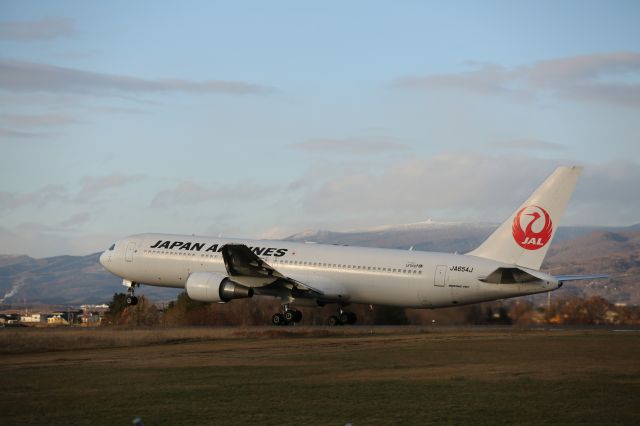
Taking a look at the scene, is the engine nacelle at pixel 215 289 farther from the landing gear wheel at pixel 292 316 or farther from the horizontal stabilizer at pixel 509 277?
the horizontal stabilizer at pixel 509 277

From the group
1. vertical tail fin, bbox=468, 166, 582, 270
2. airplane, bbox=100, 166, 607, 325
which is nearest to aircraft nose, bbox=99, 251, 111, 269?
airplane, bbox=100, 166, 607, 325

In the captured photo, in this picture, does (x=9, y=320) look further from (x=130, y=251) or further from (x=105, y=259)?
(x=130, y=251)

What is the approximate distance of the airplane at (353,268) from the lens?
44469 millimetres

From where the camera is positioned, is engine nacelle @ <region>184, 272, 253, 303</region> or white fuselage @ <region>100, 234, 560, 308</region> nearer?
white fuselage @ <region>100, 234, 560, 308</region>

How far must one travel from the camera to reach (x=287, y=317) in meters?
50.6

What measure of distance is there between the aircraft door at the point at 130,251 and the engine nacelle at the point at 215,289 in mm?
6730

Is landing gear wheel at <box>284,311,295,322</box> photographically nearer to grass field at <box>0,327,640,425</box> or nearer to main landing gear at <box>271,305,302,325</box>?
main landing gear at <box>271,305,302,325</box>

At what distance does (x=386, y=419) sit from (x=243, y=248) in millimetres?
29078

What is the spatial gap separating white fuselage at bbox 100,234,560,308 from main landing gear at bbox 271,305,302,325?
2.54ft

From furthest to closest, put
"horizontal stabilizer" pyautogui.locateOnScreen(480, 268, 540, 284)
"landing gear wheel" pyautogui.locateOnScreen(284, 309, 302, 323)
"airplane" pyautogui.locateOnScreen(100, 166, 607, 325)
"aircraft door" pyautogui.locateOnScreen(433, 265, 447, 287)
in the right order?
"landing gear wheel" pyautogui.locateOnScreen(284, 309, 302, 323), "aircraft door" pyautogui.locateOnScreen(433, 265, 447, 287), "airplane" pyautogui.locateOnScreen(100, 166, 607, 325), "horizontal stabilizer" pyautogui.locateOnScreen(480, 268, 540, 284)

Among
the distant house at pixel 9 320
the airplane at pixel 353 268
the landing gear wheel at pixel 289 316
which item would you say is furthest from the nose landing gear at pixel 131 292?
the distant house at pixel 9 320

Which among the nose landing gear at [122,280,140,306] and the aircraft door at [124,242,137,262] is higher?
the aircraft door at [124,242,137,262]

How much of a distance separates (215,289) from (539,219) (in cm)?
1611

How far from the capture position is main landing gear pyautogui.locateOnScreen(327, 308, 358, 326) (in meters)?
51.8
